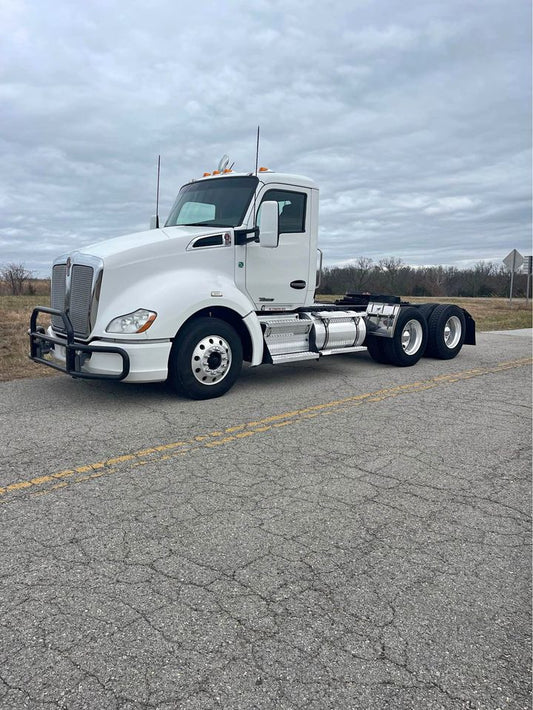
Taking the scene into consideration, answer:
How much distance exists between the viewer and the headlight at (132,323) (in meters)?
6.15

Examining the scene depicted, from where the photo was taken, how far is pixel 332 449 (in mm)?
5000

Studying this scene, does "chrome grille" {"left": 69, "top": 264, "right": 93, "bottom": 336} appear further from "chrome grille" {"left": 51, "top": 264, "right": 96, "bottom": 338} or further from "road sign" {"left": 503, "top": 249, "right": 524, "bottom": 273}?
"road sign" {"left": 503, "top": 249, "right": 524, "bottom": 273}

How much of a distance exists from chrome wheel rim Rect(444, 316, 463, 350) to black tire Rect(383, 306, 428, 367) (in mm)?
1037

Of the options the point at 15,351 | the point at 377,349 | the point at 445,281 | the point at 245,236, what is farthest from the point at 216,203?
the point at 445,281

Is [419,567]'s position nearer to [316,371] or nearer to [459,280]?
[316,371]

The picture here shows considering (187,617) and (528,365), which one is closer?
(187,617)

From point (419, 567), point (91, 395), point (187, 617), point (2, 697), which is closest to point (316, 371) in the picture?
point (91, 395)

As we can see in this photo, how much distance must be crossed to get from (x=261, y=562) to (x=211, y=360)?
395 cm

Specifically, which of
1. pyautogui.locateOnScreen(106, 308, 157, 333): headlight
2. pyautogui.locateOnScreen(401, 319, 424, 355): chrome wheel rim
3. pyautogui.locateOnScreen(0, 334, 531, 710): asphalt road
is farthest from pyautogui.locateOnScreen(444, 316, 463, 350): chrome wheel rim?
pyautogui.locateOnScreen(106, 308, 157, 333): headlight

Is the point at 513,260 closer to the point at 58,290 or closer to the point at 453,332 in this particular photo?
the point at 453,332

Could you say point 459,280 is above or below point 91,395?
above

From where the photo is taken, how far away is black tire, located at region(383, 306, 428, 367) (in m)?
9.52

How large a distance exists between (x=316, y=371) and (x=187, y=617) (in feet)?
22.0

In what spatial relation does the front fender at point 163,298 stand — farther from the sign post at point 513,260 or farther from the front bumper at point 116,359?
the sign post at point 513,260
